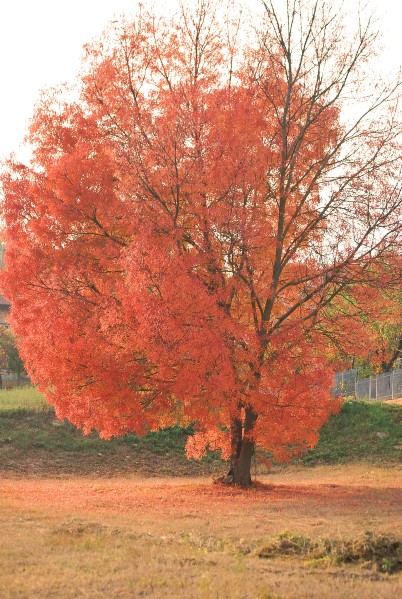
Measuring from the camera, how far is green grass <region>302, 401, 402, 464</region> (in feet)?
90.5

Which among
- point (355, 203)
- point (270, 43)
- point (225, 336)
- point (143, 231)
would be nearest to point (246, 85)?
point (270, 43)

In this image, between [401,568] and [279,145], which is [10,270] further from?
[401,568]

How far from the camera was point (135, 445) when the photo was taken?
28234mm

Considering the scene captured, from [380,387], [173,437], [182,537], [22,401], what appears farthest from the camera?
[380,387]

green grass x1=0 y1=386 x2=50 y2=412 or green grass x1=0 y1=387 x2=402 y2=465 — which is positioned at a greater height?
green grass x1=0 y1=386 x2=50 y2=412

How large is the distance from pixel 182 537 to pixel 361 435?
19078 millimetres

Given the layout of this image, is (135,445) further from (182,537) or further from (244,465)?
(182,537)

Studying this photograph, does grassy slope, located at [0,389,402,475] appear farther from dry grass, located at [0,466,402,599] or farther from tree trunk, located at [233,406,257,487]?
tree trunk, located at [233,406,257,487]

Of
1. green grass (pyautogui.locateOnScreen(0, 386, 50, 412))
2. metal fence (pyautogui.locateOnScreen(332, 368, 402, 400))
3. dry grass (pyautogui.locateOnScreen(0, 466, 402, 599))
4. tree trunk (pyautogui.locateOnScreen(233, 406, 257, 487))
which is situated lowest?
dry grass (pyautogui.locateOnScreen(0, 466, 402, 599))

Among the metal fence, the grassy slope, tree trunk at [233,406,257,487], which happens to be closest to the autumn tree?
tree trunk at [233,406,257,487]

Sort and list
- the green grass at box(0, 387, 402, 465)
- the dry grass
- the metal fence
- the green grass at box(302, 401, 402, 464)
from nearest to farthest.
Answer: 1. the dry grass
2. the green grass at box(0, 387, 402, 465)
3. the green grass at box(302, 401, 402, 464)
4. the metal fence

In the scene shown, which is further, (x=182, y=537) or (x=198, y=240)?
(x=198, y=240)

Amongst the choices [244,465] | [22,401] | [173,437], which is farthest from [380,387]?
[244,465]

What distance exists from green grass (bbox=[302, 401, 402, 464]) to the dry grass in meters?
6.97
